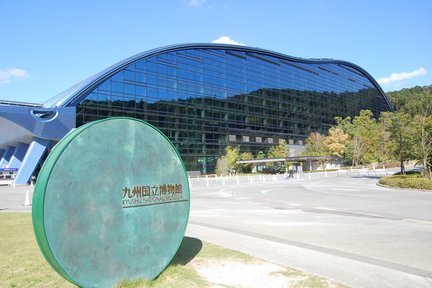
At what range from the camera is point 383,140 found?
242ft

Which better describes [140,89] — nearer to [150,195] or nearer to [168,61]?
[168,61]

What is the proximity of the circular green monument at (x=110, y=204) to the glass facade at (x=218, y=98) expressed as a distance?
45.7m

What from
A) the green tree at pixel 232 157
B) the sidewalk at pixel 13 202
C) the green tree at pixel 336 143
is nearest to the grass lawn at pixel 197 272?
the sidewalk at pixel 13 202

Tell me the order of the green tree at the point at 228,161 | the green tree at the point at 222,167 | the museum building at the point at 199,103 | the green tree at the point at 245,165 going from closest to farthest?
the museum building at the point at 199,103 → the green tree at the point at 222,167 → the green tree at the point at 228,161 → the green tree at the point at 245,165

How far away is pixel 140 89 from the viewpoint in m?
55.9

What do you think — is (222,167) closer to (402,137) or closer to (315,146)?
(315,146)

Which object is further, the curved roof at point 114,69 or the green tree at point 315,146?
the green tree at point 315,146

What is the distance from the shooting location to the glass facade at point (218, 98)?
54500mm

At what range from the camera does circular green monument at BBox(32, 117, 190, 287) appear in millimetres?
4551

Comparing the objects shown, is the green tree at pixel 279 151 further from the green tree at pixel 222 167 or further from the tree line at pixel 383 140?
the green tree at pixel 222 167

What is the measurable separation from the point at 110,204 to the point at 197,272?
6.03 ft

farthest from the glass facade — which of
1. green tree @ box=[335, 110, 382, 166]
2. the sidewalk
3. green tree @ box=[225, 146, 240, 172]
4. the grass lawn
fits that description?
the grass lawn

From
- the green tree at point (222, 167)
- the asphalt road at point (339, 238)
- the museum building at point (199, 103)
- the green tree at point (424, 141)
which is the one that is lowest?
the asphalt road at point (339, 238)

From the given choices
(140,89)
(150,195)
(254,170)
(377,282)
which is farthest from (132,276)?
(254,170)
